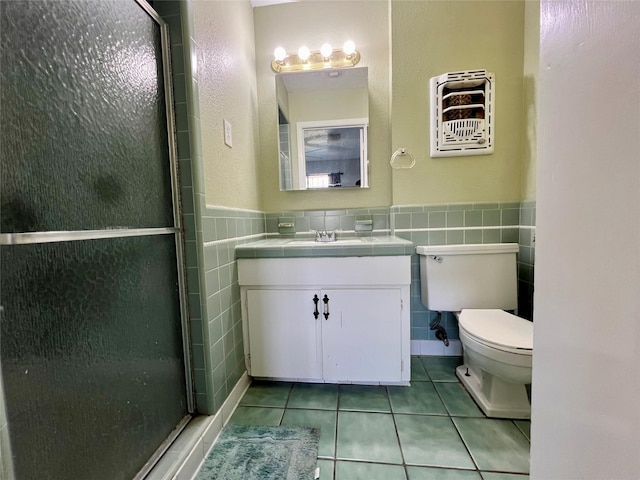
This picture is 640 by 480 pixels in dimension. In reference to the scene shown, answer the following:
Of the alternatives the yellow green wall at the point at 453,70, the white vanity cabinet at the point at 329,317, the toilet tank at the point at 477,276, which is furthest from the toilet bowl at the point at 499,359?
the yellow green wall at the point at 453,70

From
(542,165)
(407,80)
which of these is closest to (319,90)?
(407,80)

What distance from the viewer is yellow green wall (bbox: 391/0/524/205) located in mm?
1636

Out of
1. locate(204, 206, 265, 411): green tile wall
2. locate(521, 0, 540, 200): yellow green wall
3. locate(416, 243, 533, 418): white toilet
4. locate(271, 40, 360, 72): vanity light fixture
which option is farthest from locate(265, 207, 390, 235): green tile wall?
locate(271, 40, 360, 72): vanity light fixture

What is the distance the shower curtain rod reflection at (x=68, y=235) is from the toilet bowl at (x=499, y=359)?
1427 millimetres

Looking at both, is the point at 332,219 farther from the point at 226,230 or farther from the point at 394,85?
the point at 394,85

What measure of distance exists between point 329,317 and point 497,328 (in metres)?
0.80

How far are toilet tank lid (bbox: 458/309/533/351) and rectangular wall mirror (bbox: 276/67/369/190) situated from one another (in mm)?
1049

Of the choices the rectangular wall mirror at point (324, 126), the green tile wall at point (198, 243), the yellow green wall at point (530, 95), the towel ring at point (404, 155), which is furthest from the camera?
the rectangular wall mirror at point (324, 126)

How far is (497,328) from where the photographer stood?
50.3 inches

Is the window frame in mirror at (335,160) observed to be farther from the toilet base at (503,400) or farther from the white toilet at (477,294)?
the toilet base at (503,400)

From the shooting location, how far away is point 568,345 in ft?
1.54

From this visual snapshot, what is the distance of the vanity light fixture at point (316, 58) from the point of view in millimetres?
1817

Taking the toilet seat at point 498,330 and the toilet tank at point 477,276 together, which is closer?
the toilet seat at point 498,330

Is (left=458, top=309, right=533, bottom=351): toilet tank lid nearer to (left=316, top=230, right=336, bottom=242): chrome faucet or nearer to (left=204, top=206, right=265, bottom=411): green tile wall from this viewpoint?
(left=316, top=230, right=336, bottom=242): chrome faucet
